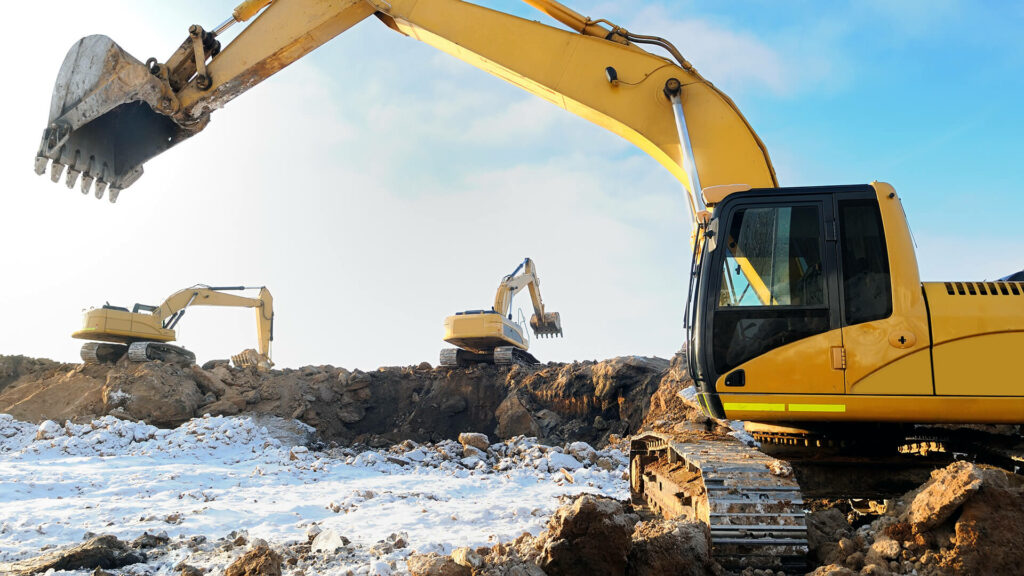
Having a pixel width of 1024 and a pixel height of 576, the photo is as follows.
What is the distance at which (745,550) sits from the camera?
3.14m

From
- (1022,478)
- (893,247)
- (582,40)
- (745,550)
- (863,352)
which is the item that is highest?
(582,40)

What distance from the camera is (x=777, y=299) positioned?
407cm

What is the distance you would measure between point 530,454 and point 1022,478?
24.8ft

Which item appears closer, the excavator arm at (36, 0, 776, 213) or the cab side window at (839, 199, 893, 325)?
the cab side window at (839, 199, 893, 325)

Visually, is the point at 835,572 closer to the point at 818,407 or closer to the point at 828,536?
the point at 828,536

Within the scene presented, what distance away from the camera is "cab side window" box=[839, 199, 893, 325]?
13.0ft

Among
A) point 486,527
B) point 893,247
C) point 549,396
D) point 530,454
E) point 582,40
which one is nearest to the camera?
point 893,247

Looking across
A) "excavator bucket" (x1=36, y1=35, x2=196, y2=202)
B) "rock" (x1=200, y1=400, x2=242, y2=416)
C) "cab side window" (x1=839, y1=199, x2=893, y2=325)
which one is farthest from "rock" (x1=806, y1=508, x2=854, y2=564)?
"rock" (x1=200, y1=400, x2=242, y2=416)

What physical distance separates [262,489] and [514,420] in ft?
23.9

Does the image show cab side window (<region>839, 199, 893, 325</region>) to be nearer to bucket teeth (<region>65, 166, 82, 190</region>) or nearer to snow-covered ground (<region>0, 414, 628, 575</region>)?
snow-covered ground (<region>0, 414, 628, 575</region>)

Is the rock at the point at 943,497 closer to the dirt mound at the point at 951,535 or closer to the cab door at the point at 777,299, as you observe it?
the dirt mound at the point at 951,535

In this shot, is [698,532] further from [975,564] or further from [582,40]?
[582,40]

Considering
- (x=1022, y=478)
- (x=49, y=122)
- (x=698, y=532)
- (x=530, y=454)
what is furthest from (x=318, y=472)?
(x=1022, y=478)

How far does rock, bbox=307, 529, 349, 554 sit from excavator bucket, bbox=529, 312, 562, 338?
16230 millimetres
